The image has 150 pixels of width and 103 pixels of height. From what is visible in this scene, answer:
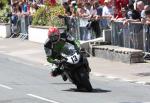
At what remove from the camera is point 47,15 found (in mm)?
31656

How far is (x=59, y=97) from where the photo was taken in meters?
15.3

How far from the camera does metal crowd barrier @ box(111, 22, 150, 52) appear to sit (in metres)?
Result: 21.9

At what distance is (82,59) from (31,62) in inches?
330

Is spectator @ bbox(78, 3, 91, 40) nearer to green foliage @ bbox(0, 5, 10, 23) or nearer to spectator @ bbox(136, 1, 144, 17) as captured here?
spectator @ bbox(136, 1, 144, 17)

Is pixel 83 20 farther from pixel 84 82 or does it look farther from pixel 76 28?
pixel 84 82

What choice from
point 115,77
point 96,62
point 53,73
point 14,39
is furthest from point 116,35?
point 14,39

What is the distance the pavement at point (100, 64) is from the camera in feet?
62.2

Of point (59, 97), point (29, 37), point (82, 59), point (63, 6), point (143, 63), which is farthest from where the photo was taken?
point (29, 37)

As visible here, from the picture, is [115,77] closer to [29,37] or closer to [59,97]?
[59,97]

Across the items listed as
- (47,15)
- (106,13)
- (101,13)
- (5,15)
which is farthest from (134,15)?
(5,15)

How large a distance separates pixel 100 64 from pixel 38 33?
9290mm

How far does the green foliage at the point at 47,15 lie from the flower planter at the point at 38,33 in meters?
0.41

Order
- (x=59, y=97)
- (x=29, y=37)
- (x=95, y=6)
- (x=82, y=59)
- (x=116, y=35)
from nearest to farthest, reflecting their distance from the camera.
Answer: (x=59, y=97) < (x=82, y=59) < (x=116, y=35) < (x=95, y=6) < (x=29, y=37)

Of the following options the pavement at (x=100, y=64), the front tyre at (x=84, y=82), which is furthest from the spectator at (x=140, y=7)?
the front tyre at (x=84, y=82)
